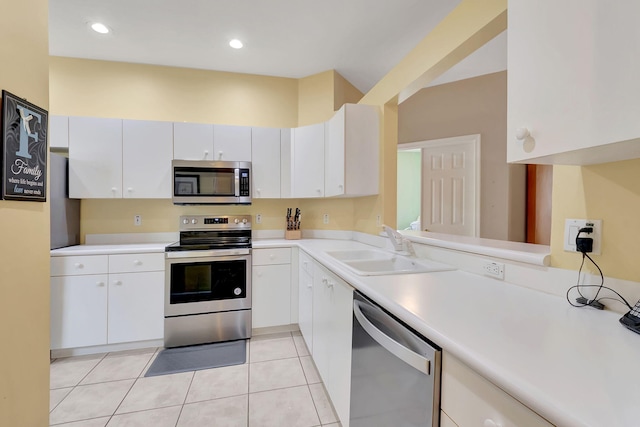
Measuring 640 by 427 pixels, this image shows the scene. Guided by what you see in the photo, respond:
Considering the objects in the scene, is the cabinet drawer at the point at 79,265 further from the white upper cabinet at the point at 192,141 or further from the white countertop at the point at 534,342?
the white countertop at the point at 534,342

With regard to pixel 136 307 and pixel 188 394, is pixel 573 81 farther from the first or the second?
pixel 136 307

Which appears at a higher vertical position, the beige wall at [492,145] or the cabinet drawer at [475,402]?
the beige wall at [492,145]

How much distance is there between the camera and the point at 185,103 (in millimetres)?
3029

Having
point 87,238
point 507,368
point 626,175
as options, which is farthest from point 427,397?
point 87,238

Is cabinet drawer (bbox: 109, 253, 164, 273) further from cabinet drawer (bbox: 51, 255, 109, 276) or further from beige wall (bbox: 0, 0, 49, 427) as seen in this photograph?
beige wall (bbox: 0, 0, 49, 427)

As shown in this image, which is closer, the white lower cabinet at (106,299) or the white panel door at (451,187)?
the white lower cabinet at (106,299)

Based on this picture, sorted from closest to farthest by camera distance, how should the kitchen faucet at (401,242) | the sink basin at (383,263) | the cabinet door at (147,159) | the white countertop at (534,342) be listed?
1. the white countertop at (534,342)
2. the sink basin at (383,263)
3. the kitchen faucet at (401,242)
4. the cabinet door at (147,159)

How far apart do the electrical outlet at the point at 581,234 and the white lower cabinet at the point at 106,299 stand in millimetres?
2770

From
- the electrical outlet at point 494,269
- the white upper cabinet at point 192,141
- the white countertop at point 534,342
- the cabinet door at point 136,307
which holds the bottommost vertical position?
the cabinet door at point 136,307

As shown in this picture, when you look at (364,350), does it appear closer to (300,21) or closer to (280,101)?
(300,21)

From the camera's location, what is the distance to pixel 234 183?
278cm

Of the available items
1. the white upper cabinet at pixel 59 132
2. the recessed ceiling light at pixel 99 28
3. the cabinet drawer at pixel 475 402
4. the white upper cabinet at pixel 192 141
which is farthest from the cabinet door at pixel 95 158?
the cabinet drawer at pixel 475 402

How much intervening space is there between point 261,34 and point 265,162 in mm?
1161

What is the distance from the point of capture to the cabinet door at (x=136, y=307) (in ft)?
7.77
